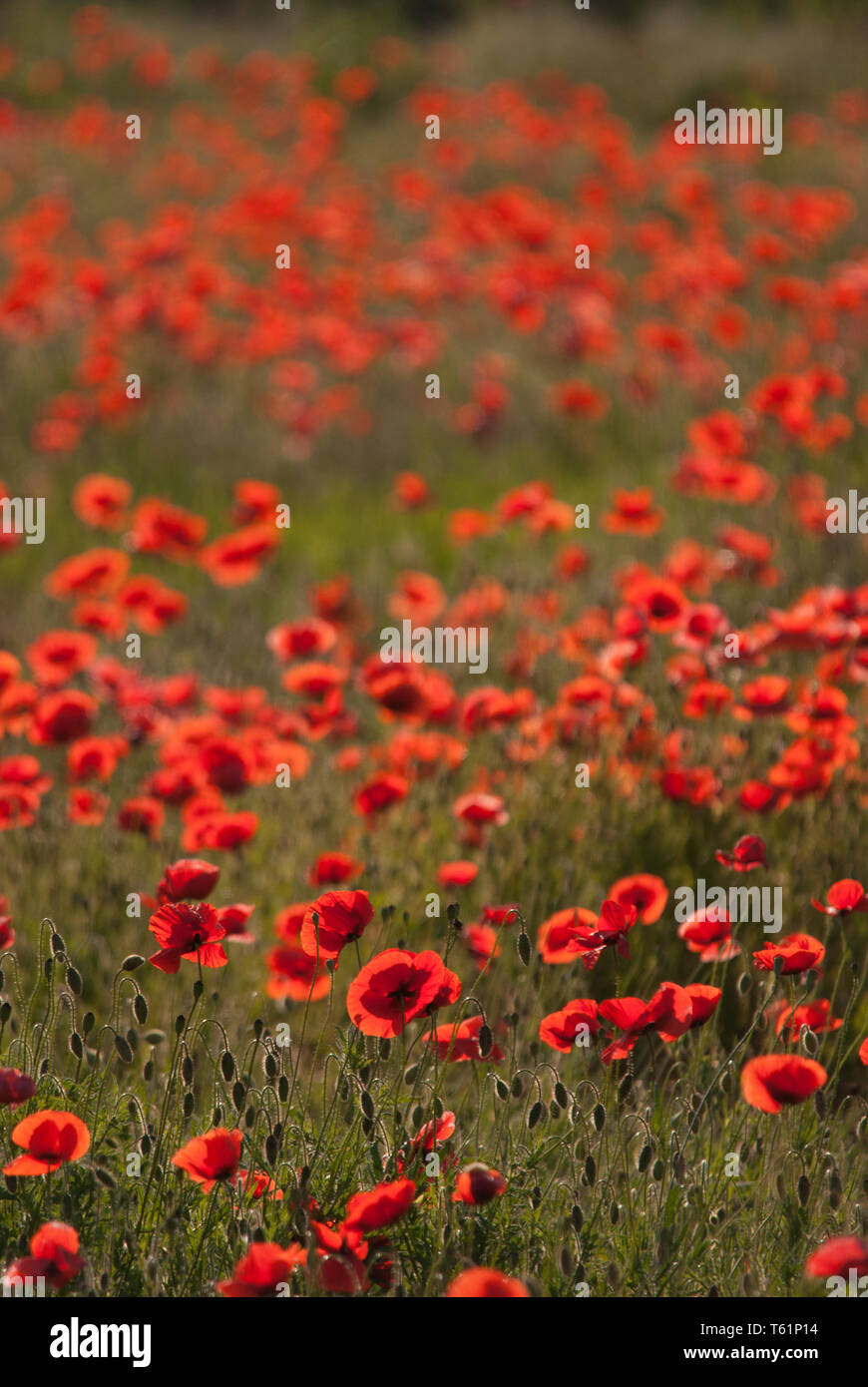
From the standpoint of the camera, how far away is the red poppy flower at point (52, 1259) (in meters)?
1.65

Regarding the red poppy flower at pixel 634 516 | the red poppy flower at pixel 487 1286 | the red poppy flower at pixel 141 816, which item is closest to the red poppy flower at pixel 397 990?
the red poppy flower at pixel 487 1286

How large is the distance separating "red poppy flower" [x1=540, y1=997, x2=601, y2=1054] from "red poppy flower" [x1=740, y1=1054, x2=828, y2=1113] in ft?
0.90

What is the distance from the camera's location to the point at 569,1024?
6.65 feet

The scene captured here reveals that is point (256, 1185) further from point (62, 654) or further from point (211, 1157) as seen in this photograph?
point (62, 654)

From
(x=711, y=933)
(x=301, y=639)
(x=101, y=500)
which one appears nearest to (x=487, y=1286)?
(x=711, y=933)

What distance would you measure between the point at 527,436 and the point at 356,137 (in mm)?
6185

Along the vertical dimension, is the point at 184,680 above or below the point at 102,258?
below

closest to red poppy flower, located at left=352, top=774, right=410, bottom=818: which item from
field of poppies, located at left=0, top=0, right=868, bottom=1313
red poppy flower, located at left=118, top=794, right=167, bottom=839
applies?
field of poppies, located at left=0, top=0, right=868, bottom=1313

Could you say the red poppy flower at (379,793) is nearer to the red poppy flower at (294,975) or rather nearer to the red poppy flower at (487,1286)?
the red poppy flower at (294,975)

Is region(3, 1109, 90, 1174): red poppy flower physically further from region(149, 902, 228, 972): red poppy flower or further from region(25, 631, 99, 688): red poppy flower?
region(25, 631, 99, 688): red poppy flower

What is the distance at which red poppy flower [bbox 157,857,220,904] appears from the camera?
7.38ft

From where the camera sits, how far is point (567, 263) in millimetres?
7027
